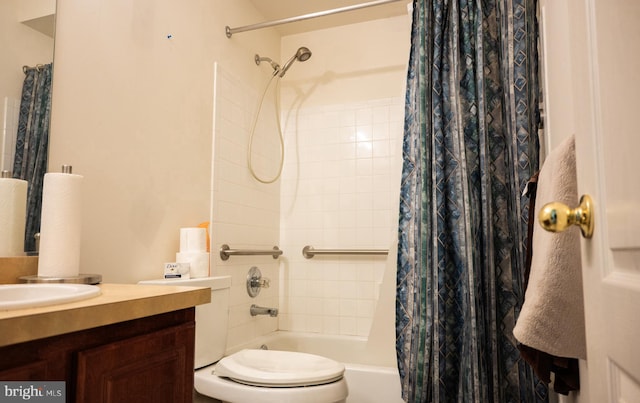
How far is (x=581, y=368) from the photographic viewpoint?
1001 mm

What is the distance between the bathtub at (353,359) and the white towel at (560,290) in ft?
4.08

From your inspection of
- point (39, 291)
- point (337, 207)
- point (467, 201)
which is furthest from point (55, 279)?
point (337, 207)

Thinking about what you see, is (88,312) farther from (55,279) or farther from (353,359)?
(353,359)

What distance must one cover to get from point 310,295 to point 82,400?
7.21ft

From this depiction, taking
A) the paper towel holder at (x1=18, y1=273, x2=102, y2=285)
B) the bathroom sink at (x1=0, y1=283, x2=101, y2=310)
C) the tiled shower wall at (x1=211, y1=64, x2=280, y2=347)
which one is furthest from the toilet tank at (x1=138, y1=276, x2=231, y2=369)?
the bathroom sink at (x1=0, y1=283, x2=101, y2=310)

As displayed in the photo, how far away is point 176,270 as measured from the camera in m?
1.86

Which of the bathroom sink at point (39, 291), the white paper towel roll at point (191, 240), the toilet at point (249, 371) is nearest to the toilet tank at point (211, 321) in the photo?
the toilet at point (249, 371)

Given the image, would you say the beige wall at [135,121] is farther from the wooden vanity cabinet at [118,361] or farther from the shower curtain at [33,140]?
the wooden vanity cabinet at [118,361]

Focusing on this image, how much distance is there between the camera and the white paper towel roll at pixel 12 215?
4.16 feet

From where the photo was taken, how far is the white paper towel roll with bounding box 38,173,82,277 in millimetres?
1210

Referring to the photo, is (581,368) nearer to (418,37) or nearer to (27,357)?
(27,357)

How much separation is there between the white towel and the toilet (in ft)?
3.07

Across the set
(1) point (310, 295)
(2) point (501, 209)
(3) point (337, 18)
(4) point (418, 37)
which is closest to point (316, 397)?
(2) point (501, 209)

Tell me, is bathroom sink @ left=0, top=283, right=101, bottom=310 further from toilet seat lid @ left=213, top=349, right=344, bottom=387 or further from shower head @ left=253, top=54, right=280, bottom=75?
shower head @ left=253, top=54, right=280, bottom=75
